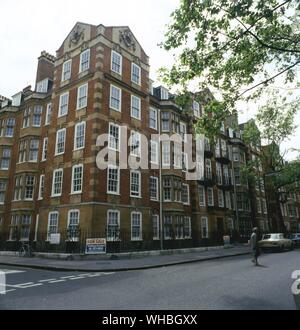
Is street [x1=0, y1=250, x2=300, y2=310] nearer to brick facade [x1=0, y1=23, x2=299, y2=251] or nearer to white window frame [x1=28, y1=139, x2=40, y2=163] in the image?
brick facade [x1=0, y1=23, x2=299, y2=251]

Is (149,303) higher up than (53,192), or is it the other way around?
(53,192)

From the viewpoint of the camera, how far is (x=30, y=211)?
25.5 meters

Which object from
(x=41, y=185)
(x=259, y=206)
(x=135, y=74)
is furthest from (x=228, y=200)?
(x=41, y=185)

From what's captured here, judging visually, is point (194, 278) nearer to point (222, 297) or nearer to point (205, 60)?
point (222, 297)

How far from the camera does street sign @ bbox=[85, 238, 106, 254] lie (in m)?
18.8

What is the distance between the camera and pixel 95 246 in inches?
741

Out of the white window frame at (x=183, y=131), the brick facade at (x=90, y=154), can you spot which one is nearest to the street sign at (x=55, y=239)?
the brick facade at (x=90, y=154)

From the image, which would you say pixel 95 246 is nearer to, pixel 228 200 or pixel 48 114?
pixel 48 114

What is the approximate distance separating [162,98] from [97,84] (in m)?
10.4

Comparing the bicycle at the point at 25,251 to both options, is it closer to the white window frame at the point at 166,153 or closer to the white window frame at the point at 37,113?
the white window frame at the point at 37,113

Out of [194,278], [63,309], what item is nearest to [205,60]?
[194,278]

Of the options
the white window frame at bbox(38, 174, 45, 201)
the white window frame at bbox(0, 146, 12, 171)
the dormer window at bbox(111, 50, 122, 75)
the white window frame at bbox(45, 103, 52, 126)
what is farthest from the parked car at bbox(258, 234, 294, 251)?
the white window frame at bbox(0, 146, 12, 171)

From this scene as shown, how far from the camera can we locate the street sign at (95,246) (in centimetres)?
1875

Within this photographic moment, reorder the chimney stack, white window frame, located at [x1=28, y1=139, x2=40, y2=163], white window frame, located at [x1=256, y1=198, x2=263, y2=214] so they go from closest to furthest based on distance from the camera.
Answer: white window frame, located at [x1=28, y1=139, x2=40, y2=163]
the chimney stack
white window frame, located at [x1=256, y1=198, x2=263, y2=214]
